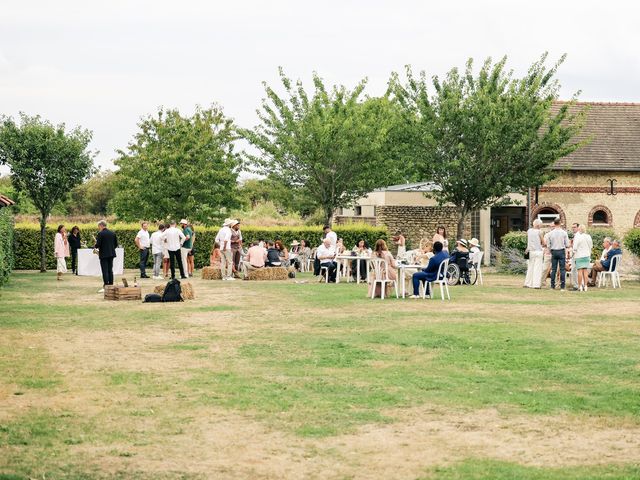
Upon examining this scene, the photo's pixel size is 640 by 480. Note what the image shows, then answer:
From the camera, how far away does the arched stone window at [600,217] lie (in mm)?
43094

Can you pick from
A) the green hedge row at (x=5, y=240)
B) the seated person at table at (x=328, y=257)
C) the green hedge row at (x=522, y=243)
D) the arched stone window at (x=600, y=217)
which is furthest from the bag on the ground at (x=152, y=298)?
the arched stone window at (x=600, y=217)

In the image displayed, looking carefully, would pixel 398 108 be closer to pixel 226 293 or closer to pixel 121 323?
pixel 226 293

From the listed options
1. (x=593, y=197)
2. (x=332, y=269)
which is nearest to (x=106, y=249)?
(x=332, y=269)

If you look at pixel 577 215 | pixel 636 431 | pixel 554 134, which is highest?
pixel 554 134

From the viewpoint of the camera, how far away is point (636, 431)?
8.16 metres

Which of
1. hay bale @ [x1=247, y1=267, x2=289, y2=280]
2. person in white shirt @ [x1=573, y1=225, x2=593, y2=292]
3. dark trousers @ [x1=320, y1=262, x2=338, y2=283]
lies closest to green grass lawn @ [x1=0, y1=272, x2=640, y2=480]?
person in white shirt @ [x1=573, y1=225, x2=593, y2=292]

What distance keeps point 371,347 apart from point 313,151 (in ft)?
91.4

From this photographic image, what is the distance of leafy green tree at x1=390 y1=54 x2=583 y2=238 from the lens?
3850 cm

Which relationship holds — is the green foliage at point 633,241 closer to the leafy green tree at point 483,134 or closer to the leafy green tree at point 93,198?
the leafy green tree at point 483,134

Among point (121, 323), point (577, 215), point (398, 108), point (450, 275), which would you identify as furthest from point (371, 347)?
point (577, 215)

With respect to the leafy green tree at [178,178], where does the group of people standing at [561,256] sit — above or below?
below

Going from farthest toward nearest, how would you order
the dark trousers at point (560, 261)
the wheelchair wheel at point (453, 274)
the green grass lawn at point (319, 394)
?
the wheelchair wheel at point (453, 274) < the dark trousers at point (560, 261) < the green grass lawn at point (319, 394)

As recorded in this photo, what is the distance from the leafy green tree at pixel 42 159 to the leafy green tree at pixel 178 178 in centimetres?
1685

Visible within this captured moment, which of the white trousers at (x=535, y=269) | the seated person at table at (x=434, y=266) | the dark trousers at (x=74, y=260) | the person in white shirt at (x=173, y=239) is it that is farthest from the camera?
the dark trousers at (x=74, y=260)
